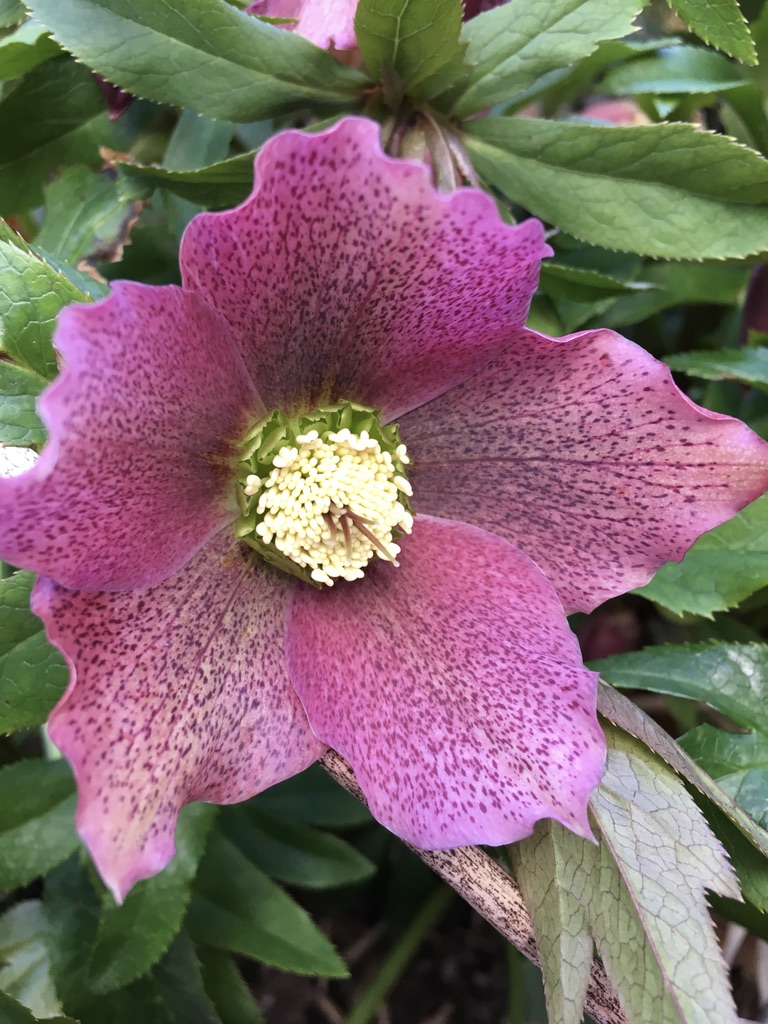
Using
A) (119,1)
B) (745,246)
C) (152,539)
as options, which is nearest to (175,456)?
(152,539)

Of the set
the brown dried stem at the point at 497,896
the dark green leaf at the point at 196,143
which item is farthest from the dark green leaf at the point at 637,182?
the brown dried stem at the point at 497,896

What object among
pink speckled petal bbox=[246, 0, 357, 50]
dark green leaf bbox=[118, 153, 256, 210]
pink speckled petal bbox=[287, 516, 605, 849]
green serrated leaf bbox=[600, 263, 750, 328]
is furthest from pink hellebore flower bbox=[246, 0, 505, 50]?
green serrated leaf bbox=[600, 263, 750, 328]

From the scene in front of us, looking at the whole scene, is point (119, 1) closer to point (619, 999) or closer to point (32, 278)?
point (32, 278)

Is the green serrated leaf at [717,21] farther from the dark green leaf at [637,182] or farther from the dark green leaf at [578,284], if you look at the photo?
the dark green leaf at [578,284]

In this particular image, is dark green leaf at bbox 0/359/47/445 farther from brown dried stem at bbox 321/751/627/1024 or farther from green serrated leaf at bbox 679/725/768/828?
green serrated leaf at bbox 679/725/768/828

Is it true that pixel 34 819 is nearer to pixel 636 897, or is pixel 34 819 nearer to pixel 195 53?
pixel 636 897

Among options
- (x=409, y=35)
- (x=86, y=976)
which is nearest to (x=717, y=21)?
(x=409, y=35)
